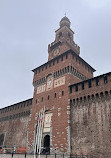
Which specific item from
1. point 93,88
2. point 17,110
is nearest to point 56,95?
point 93,88

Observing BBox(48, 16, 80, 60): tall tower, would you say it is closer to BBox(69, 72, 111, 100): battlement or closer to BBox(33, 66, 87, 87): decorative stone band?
BBox(33, 66, 87, 87): decorative stone band

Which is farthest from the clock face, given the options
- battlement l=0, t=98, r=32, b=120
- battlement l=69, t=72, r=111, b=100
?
battlement l=0, t=98, r=32, b=120

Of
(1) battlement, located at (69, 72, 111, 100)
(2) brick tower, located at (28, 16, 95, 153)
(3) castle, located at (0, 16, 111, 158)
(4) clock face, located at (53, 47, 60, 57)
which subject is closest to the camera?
(3) castle, located at (0, 16, 111, 158)

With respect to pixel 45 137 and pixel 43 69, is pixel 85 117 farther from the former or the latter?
pixel 43 69

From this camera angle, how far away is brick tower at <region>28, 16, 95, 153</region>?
2845 centimetres

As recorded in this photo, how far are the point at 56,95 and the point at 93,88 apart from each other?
27.8ft

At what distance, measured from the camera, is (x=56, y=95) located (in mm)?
32188

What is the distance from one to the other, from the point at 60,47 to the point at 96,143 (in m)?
24.5

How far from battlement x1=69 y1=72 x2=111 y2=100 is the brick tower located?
5.44ft

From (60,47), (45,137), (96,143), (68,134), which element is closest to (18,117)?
(45,137)

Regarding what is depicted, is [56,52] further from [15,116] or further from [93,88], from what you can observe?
[15,116]

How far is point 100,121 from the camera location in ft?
79.3

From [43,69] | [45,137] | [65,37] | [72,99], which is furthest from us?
[65,37]

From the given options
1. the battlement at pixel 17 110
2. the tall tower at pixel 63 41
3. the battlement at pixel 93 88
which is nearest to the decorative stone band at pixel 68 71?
the battlement at pixel 93 88
